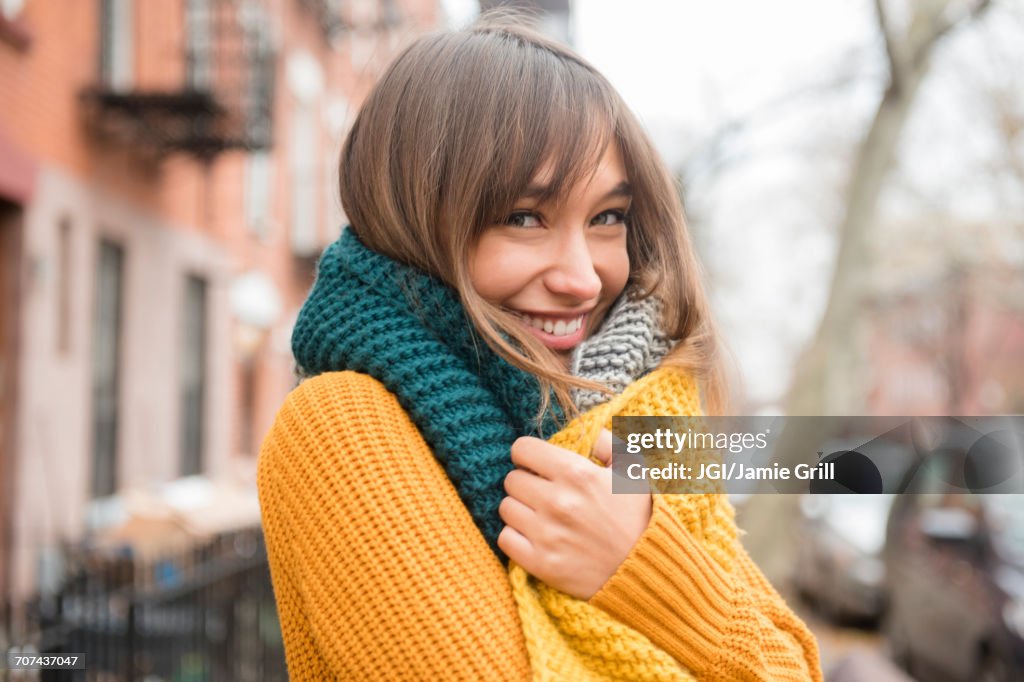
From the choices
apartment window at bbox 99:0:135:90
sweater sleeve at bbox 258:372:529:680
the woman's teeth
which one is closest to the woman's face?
the woman's teeth

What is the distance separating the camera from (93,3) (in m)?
8.05

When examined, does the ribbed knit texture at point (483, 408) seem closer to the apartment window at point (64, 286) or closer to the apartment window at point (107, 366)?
the apartment window at point (64, 286)

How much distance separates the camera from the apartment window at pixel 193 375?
10.5 meters

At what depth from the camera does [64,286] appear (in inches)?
301

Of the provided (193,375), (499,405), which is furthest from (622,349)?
(193,375)

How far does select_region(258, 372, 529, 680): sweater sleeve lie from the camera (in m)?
1.37

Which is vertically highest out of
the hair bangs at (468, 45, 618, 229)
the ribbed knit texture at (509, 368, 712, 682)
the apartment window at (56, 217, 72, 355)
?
the hair bangs at (468, 45, 618, 229)

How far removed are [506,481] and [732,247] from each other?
88.9ft

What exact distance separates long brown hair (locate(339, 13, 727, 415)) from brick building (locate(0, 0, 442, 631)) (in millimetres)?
2795

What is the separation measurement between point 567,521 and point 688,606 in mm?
231

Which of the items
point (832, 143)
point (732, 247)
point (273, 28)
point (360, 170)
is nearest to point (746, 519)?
point (360, 170)

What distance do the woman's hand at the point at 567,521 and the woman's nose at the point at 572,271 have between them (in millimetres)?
287

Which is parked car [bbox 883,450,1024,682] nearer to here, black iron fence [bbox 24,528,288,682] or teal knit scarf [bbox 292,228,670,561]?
black iron fence [bbox 24,528,288,682]

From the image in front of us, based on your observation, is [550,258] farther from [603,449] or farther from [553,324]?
[603,449]
